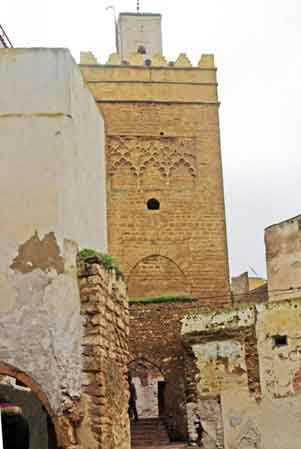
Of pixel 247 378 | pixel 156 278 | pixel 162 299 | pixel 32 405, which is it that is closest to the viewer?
pixel 32 405

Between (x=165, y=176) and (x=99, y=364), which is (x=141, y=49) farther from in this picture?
(x=99, y=364)

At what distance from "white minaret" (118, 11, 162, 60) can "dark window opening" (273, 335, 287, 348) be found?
11210mm

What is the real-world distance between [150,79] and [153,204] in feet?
12.5

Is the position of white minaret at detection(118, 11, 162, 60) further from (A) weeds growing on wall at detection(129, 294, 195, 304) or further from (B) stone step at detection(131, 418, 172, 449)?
(B) stone step at detection(131, 418, 172, 449)

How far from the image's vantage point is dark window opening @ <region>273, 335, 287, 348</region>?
16.9 m

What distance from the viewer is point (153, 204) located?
22609 mm

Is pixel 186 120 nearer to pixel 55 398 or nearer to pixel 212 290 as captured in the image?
pixel 212 290

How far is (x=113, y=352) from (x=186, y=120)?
16.0 meters

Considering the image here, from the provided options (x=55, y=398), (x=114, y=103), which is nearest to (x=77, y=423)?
(x=55, y=398)

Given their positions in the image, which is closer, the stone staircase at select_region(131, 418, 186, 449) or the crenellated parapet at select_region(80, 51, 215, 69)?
the stone staircase at select_region(131, 418, 186, 449)

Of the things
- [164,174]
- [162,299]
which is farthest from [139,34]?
[162,299]

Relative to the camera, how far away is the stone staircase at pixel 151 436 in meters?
19.2

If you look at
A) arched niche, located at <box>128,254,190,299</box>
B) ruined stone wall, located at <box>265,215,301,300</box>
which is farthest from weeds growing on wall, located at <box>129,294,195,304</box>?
ruined stone wall, located at <box>265,215,301,300</box>

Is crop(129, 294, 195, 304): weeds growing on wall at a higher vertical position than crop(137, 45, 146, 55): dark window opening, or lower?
lower
